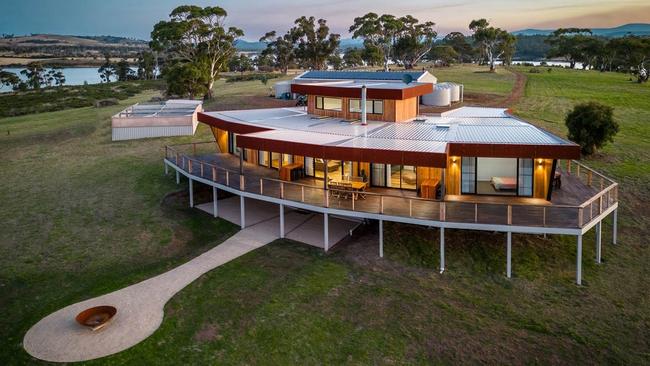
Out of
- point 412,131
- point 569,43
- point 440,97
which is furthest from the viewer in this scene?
point 569,43

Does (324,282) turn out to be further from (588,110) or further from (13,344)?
(588,110)

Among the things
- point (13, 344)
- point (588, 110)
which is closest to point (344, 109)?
point (588, 110)

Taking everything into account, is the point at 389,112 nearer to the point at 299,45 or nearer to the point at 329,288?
the point at 329,288

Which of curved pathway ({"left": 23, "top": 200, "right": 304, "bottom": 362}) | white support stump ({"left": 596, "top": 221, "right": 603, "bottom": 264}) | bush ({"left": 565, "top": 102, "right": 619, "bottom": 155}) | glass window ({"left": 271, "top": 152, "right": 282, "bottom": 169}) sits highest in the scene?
bush ({"left": 565, "top": 102, "right": 619, "bottom": 155})

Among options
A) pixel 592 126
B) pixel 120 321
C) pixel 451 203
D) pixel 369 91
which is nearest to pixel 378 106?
pixel 369 91

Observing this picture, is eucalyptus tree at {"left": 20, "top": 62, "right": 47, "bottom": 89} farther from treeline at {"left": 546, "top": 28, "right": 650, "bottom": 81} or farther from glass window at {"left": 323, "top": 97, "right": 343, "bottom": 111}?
treeline at {"left": 546, "top": 28, "right": 650, "bottom": 81}

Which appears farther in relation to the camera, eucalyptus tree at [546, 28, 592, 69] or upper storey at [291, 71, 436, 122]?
eucalyptus tree at [546, 28, 592, 69]

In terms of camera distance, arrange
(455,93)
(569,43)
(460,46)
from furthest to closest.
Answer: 1. (460,46)
2. (569,43)
3. (455,93)

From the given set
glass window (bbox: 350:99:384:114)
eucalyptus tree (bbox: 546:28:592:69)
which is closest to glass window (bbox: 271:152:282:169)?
glass window (bbox: 350:99:384:114)
